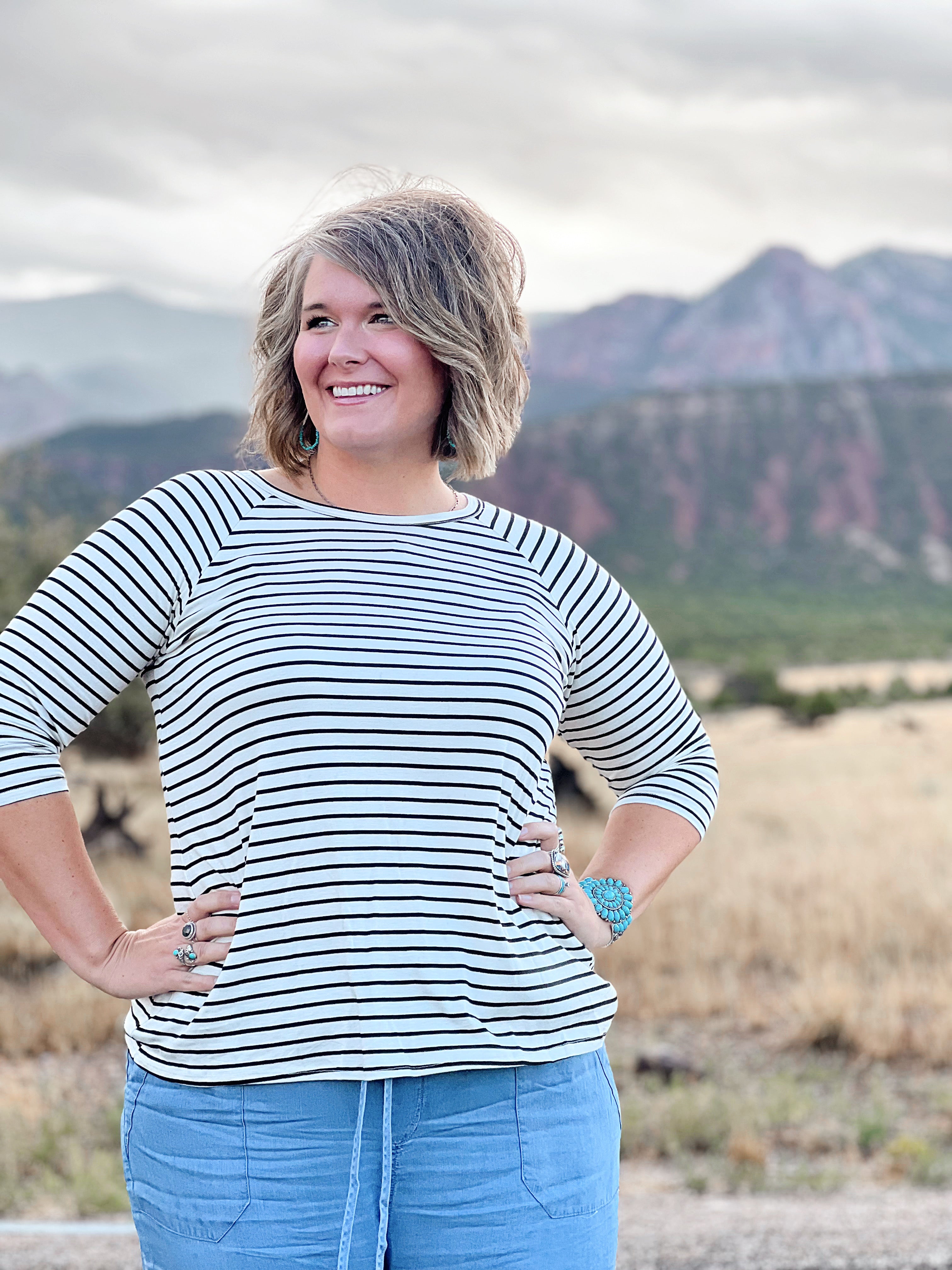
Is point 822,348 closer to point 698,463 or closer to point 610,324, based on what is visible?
point 610,324

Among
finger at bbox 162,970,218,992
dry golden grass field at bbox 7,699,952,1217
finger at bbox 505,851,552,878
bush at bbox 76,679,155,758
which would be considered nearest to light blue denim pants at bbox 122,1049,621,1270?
finger at bbox 162,970,218,992

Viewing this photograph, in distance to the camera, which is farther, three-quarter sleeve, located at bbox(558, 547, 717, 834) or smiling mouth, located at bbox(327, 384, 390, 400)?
three-quarter sleeve, located at bbox(558, 547, 717, 834)

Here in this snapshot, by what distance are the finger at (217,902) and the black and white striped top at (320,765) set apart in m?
0.01

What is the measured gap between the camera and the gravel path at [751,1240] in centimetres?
318

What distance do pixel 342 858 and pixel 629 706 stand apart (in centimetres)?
56

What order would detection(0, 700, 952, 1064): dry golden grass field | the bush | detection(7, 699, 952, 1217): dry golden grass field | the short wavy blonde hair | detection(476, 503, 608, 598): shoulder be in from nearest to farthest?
1. the short wavy blonde hair
2. detection(476, 503, 608, 598): shoulder
3. detection(7, 699, 952, 1217): dry golden grass field
4. detection(0, 700, 952, 1064): dry golden grass field
5. the bush

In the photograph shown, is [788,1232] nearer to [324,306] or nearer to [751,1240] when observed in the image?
[751,1240]

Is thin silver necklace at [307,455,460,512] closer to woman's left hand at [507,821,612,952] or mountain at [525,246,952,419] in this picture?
woman's left hand at [507,821,612,952]

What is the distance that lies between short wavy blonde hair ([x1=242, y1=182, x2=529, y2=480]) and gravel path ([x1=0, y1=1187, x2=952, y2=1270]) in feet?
7.85

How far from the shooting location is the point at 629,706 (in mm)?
1806

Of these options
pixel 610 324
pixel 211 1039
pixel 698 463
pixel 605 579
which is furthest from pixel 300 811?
pixel 610 324

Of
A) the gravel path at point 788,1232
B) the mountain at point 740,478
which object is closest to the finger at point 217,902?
the gravel path at point 788,1232

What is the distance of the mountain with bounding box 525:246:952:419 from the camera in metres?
174

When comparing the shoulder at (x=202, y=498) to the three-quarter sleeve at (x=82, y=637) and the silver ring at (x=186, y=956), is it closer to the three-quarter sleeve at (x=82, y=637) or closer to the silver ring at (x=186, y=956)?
the three-quarter sleeve at (x=82, y=637)
